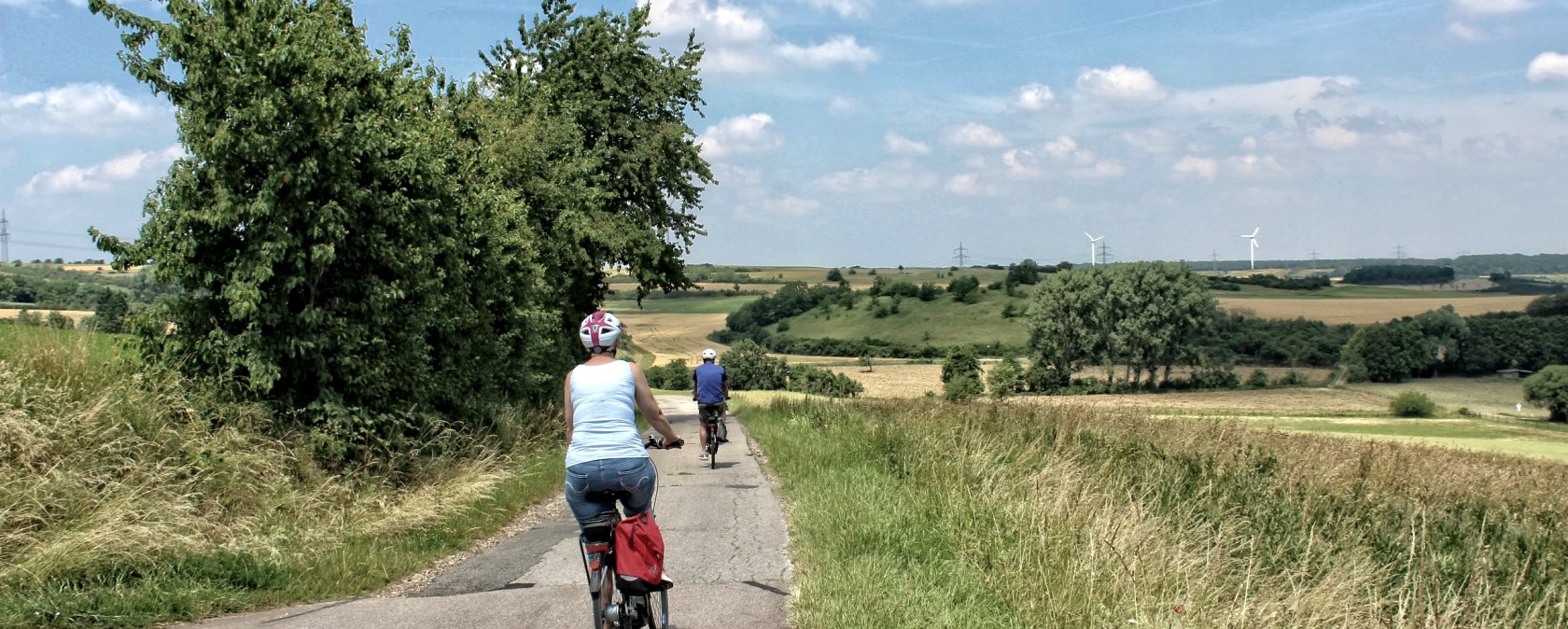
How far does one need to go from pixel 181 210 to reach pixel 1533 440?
4915cm

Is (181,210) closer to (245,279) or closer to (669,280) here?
(245,279)

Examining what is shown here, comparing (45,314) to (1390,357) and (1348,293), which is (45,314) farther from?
(1348,293)

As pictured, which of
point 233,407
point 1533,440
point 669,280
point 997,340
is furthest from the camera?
point 997,340

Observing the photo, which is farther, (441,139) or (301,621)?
(441,139)

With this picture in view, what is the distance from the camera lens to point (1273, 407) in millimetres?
53844

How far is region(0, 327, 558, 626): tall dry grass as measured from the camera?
689 centimetres

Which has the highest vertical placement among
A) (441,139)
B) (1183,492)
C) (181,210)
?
(441,139)

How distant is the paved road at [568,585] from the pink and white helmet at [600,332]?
1.79 meters

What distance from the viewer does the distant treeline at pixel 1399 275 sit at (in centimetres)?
13719

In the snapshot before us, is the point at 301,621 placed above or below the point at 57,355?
below

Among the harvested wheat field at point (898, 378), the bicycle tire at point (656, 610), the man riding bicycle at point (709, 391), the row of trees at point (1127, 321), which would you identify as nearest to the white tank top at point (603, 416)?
the bicycle tire at point (656, 610)

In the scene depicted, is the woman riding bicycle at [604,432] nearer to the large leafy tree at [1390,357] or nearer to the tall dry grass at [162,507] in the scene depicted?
the tall dry grass at [162,507]

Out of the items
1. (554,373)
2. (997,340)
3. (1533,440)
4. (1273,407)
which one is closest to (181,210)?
(554,373)

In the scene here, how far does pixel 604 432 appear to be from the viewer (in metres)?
5.68
